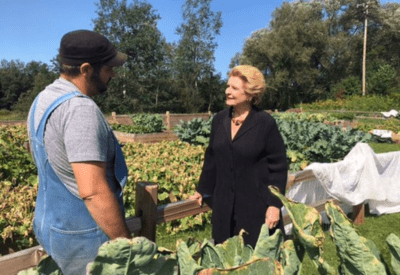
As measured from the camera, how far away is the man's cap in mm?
1496

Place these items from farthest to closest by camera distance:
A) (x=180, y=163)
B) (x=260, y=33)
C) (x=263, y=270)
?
(x=260, y=33) < (x=180, y=163) < (x=263, y=270)

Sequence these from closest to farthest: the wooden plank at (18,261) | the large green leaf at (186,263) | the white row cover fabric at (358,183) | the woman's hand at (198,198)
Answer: the large green leaf at (186,263)
the wooden plank at (18,261)
the woman's hand at (198,198)
the white row cover fabric at (358,183)

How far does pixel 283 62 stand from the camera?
39.7 meters

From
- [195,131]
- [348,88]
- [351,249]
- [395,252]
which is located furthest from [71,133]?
[348,88]

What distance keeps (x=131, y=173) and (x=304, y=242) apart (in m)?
4.87

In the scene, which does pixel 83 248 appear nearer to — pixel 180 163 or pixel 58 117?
pixel 58 117

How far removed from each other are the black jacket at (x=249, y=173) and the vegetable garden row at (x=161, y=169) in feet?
6.51

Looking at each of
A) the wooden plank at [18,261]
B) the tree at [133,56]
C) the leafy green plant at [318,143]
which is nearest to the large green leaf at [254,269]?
the wooden plank at [18,261]

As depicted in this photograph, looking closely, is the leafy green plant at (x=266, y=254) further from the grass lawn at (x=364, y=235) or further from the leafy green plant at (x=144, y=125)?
the leafy green plant at (x=144, y=125)

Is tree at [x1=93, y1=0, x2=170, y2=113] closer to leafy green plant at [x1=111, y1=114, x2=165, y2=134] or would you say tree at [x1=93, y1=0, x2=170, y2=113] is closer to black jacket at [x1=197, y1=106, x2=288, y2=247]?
leafy green plant at [x1=111, y1=114, x2=165, y2=134]

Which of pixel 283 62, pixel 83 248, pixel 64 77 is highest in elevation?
pixel 283 62

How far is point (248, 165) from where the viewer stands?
8.51 ft

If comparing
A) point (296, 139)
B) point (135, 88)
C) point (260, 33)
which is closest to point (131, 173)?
point (296, 139)

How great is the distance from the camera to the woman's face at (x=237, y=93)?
262 cm
